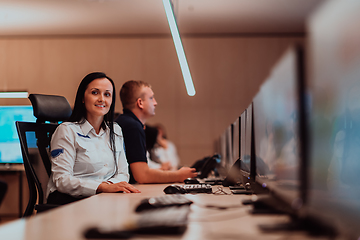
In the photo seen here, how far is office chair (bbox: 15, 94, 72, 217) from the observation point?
173 cm

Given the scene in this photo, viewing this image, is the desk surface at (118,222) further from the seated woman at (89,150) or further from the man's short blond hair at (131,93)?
the man's short blond hair at (131,93)

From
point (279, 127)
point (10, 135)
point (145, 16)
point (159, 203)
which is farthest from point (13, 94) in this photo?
point (279, 127)

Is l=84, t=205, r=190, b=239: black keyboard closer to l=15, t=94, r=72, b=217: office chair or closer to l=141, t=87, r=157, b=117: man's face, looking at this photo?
l=15, t=94, r=72, b=217: office chair

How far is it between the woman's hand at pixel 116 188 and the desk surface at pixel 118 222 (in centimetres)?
36

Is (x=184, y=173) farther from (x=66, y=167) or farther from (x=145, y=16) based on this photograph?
(x=145, y=16)

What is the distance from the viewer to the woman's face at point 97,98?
179 centimetres

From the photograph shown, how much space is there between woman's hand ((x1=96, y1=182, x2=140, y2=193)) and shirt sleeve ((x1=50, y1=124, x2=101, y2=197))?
27 millimetres

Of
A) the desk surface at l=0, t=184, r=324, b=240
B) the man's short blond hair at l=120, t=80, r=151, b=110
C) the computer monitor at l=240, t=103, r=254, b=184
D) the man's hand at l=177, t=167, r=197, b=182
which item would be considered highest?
the man's short blond hair at l=120, t=80, r=151, b=110

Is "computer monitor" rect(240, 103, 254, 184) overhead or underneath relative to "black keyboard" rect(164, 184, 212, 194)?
overhead

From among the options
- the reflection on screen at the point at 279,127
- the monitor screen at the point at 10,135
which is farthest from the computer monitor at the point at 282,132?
the monitor screen at the point at 10,135

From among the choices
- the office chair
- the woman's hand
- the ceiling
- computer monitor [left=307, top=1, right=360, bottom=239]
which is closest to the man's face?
the office chair

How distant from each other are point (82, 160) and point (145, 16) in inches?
149

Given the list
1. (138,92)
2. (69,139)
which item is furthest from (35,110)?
(138,92)

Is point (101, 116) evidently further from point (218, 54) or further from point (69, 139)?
point (218, 54)
